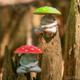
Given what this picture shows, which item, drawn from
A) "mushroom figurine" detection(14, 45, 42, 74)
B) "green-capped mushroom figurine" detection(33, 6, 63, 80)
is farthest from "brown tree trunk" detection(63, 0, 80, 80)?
"mushroom figurine" detection(14, 45, 42, 74)

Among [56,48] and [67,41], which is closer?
[56,48]

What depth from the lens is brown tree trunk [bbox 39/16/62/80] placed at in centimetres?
368

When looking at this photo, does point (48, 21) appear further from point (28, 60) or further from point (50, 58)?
point (28, 60)

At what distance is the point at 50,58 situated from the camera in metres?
3.69

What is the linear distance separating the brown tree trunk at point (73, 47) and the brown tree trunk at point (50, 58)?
429 millimetres

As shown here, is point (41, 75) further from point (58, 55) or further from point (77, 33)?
point (77, 33)

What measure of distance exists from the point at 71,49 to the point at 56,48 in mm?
535

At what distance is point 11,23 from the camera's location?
34.1 feet

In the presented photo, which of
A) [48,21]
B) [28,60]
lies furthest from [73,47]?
[28,60]

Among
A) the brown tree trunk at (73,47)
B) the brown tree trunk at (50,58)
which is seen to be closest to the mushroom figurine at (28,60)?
the brown tree trunk at (50,58)

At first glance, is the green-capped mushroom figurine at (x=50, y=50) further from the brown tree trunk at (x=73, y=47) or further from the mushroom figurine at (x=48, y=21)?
the brown tree trunk at (x=73, y=47)

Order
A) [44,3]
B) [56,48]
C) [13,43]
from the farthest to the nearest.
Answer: [13,43] < [44,3] < [56,48]

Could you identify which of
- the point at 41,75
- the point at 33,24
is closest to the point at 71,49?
the point at 41,75

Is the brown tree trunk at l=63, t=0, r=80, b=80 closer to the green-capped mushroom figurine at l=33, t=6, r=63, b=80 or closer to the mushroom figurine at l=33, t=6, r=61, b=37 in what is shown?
the green-capped mushroom figurine at l=33, t=6, r=63, b=80
